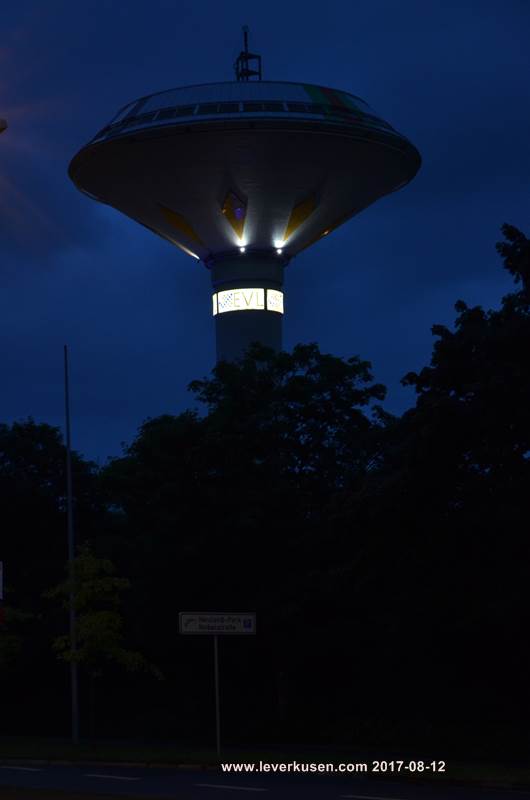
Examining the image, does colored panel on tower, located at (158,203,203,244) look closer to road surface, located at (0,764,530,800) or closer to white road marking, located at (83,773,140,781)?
road surface, located at (0,764,530,800)

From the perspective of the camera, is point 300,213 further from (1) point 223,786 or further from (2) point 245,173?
(1) point 223,786

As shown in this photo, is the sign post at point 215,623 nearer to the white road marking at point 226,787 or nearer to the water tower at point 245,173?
the white road marking at point 226,787

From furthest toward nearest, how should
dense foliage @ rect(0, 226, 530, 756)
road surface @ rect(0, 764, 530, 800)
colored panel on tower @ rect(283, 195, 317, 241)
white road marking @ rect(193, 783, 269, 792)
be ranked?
colored panel on tower @ rect(283, 195, 317, 241) → dense foliage @ rect(0, 226, 530, 756) → white road marking @ rect(193, 783, 269, 792) → road surface @ rect(0, 764, 530, 800)

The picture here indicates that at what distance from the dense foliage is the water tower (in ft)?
55.0

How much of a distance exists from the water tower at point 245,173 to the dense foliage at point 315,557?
1676 centimetres

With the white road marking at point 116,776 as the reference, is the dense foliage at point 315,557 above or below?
above

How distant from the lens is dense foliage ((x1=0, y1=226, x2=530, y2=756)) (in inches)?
1400

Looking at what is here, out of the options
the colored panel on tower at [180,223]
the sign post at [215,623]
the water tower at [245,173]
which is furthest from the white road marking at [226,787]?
the colored panel on tower at [180,223]

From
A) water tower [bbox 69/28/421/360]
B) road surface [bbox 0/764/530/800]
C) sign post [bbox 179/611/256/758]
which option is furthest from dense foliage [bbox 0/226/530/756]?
water tower [bbox 69/28/421/360]

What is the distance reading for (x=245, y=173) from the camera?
2781 inches

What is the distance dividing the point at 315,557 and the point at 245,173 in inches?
1155

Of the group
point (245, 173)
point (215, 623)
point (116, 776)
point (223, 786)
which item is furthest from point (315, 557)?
point (245, 173)

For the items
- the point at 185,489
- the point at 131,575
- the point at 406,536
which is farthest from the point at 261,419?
the point at 406,536

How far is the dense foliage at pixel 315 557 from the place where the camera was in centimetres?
3556
